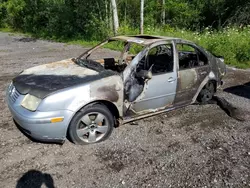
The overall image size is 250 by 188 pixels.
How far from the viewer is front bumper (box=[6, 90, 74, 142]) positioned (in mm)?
3445

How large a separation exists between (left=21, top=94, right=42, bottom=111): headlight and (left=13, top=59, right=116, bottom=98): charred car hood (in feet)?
0.18

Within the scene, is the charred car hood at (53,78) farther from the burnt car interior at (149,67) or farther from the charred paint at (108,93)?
the burnt car interior at (149,67)

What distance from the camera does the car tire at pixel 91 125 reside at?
3742 mm

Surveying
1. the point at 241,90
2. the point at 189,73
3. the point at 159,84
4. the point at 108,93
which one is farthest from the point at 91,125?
the point at 241,90

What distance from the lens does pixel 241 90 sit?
655 centimetres

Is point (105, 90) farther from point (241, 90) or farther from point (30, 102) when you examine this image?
point (241, 90)

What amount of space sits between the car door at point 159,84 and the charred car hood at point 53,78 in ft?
2.28

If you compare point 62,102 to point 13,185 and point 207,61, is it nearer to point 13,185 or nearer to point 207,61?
point 13,185

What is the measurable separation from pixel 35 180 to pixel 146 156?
1.55m

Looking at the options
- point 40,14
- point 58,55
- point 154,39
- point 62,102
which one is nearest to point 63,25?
point 40,14

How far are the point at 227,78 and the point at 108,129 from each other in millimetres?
4875

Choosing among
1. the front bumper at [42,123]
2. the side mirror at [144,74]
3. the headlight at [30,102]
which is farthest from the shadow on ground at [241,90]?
the headlight at [30,102]

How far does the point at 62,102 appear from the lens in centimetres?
353

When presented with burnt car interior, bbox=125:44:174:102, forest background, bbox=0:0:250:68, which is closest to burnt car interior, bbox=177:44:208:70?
burnt car interior, bbox=125:44:174:102
